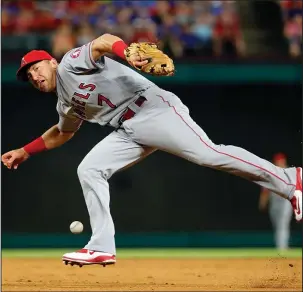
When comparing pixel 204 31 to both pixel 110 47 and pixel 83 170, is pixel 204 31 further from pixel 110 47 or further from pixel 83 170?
pixel 110 47

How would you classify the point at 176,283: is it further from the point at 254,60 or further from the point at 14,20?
the point at 14,20

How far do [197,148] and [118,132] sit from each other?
27.3 inches

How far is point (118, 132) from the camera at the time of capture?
19.5ft

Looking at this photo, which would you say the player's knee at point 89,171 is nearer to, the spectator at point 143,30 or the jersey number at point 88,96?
the jersey number at point 88,96

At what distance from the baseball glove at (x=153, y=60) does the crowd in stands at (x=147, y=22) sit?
308 inches

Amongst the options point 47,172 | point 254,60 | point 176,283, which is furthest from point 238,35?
point 176,283

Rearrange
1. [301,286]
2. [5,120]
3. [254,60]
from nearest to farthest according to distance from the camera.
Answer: [301,286] → [254,60] → [5,120]

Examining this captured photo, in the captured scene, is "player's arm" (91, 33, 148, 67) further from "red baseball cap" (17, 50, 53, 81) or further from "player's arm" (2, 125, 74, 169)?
"player's arm" (2, 125, 74, 169)

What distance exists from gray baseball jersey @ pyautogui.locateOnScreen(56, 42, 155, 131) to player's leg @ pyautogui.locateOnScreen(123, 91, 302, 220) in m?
0.17

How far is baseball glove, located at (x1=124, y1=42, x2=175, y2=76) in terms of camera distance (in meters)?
5.05

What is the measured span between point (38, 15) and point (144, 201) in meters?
4.00

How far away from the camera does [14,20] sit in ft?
44.2

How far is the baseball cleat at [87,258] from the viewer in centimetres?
556

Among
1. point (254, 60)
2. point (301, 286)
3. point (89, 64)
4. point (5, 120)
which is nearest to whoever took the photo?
point (89, 64)
